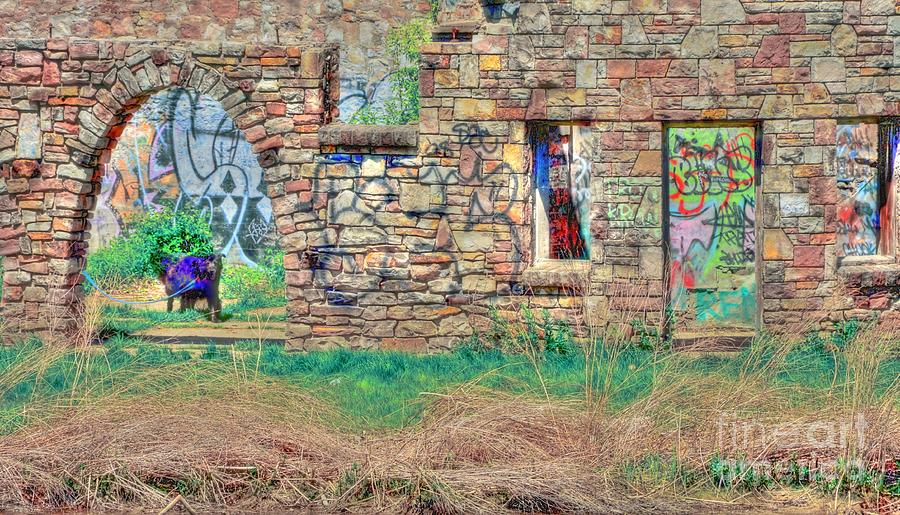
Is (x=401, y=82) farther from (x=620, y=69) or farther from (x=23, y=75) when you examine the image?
(x=23, y=75)

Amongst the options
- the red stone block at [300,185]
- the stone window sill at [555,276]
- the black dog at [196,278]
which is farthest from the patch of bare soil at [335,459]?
the black dog at [196,278]

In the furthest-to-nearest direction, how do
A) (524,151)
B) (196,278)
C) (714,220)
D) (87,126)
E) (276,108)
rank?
(196,278)
(714,220)
(87,126)
(276,108)
(524,151)

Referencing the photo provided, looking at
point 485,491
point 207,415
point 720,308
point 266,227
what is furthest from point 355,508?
point 266,227

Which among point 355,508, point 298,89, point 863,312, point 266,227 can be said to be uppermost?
point 298,89

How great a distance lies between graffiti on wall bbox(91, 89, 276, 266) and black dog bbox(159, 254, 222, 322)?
2.24 meters

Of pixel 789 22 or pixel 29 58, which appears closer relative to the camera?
pixel 789 22

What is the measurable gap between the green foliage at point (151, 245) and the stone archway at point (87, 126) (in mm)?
2694

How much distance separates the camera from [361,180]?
10422mm

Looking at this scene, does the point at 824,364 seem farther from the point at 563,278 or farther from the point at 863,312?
the point at 563,278

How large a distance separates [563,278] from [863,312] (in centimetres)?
299

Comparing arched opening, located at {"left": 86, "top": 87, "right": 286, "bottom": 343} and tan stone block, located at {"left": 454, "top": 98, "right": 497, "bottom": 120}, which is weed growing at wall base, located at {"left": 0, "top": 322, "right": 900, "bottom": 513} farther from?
arched opening, located at {"left": 86, "top": 87, "right": 286, "bottom": 343}

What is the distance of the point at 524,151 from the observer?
1027 cm

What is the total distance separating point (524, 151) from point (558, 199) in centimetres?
78

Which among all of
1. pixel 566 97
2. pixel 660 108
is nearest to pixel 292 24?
pixel 566 97
